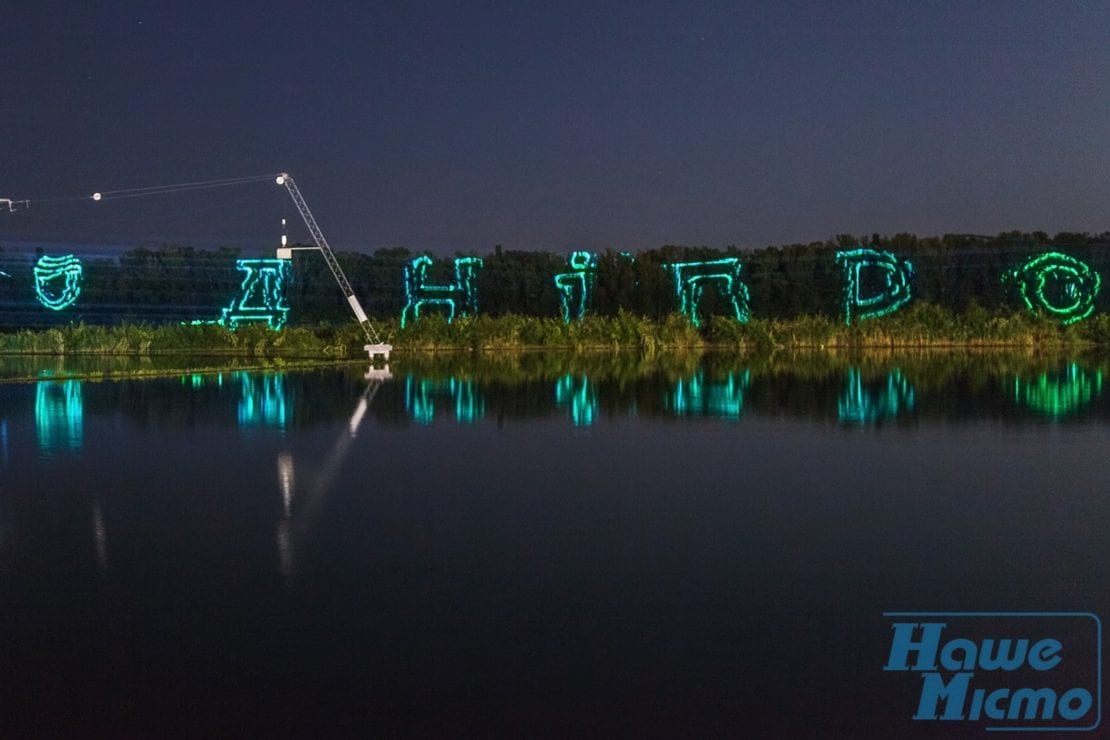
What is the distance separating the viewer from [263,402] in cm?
1363

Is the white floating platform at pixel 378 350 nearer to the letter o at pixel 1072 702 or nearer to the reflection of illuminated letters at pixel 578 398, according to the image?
the reflection of illuminated letters at pixel 578 398

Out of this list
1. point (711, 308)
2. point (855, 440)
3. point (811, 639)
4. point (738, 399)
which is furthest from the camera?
point (711, 308)

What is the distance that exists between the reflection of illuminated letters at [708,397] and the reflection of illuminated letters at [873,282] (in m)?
16.0

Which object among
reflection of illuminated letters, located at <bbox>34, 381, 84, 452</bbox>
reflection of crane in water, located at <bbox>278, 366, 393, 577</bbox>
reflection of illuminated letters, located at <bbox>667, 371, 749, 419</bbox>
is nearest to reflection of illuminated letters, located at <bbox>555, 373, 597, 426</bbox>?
reflection of illuminated letters, located at <bbox>667, 371, 749, 419</bbox>

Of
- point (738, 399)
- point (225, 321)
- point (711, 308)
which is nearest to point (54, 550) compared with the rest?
point (738, 399)

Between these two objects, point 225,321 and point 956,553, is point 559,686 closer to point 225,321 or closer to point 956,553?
point 956,553

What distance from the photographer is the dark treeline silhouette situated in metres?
34.0

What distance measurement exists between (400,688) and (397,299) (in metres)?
33.5

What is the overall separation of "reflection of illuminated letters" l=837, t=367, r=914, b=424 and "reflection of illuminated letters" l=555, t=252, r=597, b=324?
18.7 m

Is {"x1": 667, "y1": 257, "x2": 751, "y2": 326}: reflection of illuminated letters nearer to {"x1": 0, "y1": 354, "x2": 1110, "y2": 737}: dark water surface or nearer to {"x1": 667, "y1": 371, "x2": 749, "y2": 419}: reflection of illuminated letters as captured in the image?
{"x1": 667, "y1": 371, "x2": 749, "y2": 419}: reflection of illuminated letters

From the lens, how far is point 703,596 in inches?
183

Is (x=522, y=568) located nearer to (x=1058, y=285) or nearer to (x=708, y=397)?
(x=708, y=397)

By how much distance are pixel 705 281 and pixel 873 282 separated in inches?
195

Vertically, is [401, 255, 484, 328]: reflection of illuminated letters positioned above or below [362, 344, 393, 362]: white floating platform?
above
